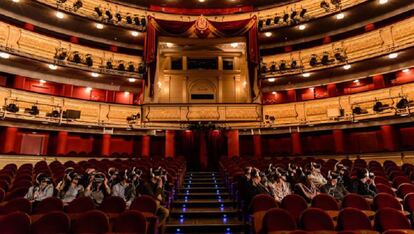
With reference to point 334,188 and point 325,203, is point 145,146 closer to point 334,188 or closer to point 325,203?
point 334,188

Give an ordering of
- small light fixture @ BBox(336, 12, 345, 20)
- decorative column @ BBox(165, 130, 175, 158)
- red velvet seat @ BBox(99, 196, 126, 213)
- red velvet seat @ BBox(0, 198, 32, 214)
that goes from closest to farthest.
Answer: red velvet seat @ BBox(0, 198, 32, 214)
red velvet seat @ BBox(99, 196, 126, 213)
small light fixture @ BBox(336, 12, 345, 20)
decorative column @ BBox(165, 130, 175, 158)

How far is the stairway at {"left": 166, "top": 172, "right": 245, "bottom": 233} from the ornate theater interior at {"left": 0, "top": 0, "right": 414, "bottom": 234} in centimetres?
9

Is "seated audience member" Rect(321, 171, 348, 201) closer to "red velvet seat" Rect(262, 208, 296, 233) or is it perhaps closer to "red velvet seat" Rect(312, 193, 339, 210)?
"red velvet seat" Rect(312, 193, 339, 210)

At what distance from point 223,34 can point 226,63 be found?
2.50 m

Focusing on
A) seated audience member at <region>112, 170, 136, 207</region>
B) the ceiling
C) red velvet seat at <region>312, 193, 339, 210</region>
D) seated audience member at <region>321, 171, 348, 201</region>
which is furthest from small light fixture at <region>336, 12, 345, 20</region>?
seated audience member at <region>112, 170, 136, 207</region>

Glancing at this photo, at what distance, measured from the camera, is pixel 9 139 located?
352 inches

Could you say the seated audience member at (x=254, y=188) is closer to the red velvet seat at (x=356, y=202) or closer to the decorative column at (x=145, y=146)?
the red velvet seat at (x=356, y=202)

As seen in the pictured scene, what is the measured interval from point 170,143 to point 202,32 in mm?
4666


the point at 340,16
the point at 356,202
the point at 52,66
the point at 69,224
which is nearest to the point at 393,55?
the point at 340,16

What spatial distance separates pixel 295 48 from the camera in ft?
42.4

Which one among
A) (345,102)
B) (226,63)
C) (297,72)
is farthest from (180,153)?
(345,102)

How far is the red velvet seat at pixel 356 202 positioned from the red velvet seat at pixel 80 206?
3289mm

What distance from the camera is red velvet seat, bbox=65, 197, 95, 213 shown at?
133 inches

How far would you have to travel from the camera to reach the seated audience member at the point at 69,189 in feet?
13.4
